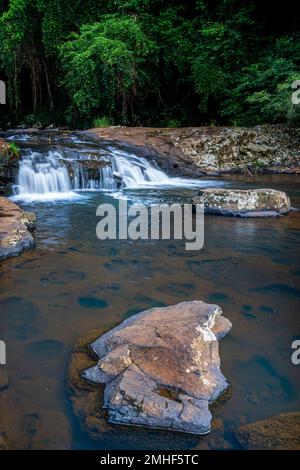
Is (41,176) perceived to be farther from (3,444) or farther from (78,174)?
(3,444)

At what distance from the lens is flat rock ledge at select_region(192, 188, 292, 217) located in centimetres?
667

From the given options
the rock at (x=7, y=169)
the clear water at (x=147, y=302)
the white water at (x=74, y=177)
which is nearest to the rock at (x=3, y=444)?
the clear water at (x=147, y=302)

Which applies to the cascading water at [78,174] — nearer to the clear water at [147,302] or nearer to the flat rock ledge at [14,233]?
the clear water at [147,302]

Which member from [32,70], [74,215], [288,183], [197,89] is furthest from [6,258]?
[32,70]

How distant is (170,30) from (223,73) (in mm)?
3573

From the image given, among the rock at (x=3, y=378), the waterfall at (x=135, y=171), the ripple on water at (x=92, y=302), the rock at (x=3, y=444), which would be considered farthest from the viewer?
the waterfall at (x=135, y=171)

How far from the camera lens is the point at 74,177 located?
32.1ft

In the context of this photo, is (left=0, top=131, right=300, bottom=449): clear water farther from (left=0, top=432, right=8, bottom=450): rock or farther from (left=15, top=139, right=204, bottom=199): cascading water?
(left=15, top=139, right=204, bottom=199): cascading water

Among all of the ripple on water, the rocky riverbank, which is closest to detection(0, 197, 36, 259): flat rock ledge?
the ripple on water

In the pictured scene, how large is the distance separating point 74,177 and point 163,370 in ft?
26.6

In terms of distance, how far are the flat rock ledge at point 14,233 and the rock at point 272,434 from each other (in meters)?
3.48

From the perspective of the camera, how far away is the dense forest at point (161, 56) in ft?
49.2

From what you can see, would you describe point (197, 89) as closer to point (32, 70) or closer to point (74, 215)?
point (32, 70)

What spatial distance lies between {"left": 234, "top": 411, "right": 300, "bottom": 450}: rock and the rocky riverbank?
410 inches
